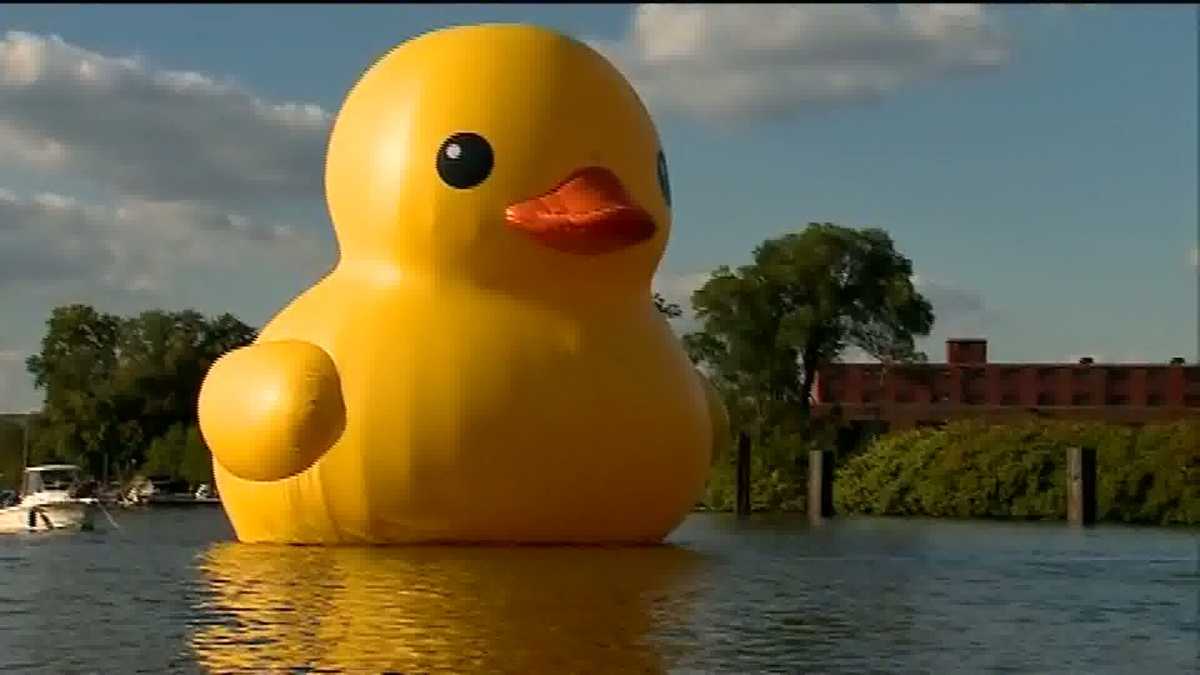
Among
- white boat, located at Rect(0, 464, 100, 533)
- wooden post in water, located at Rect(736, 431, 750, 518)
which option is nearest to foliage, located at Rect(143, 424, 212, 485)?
wooden post in water, located at Rect(736, 431, 750, 518)

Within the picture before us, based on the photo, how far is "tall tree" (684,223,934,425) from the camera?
51031 mm

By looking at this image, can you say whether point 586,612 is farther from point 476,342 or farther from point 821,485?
point 821,485

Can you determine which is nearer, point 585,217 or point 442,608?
point 442,608

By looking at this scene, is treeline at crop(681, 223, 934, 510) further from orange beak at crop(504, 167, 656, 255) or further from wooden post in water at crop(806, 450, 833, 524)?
orange beak at crop(504, 167, 656, 255)

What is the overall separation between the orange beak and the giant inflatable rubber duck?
0.02m

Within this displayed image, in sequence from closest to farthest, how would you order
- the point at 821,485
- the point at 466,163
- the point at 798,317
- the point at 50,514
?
the point at 466,163, the point at 50,514, the point at 821,485, the point at 798,317

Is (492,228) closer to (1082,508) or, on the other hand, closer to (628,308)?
(628,308)

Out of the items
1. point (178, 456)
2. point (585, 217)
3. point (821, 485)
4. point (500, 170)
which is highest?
point (500, 170)

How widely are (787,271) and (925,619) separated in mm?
38156

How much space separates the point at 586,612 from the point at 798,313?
38.6 m

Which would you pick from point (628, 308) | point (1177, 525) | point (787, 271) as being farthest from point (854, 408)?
point (628, 308)

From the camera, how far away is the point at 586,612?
42.2ft

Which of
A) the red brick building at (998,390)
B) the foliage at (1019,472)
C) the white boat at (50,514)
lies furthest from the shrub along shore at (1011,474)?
the white boat at (50,514)

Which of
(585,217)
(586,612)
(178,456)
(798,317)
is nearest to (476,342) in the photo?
(585,217)
